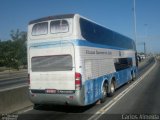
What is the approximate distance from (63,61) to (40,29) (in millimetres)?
1673

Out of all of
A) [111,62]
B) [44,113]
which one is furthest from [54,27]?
[111,62]

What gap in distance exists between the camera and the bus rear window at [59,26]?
11.4m

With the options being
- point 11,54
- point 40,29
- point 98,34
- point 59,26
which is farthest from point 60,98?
point 11,54

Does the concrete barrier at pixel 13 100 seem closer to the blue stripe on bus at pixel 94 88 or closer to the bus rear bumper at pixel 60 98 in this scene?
the bus rear bumper at pixel 60 98

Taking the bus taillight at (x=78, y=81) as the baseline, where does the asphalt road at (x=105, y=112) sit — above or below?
below

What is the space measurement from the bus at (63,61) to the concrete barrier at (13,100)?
625mm

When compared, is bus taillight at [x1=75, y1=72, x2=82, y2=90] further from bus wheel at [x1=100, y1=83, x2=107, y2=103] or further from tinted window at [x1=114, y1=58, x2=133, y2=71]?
tinted window at [x1=114, y1=58, x2=133, y2=71]

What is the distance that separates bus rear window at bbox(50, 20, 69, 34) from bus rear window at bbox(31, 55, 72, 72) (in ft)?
3.20

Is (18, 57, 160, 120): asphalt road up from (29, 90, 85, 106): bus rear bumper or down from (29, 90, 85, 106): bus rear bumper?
down

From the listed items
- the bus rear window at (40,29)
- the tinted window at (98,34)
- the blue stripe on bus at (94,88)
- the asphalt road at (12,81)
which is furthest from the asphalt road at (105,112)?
the asphalt road at (12,81)

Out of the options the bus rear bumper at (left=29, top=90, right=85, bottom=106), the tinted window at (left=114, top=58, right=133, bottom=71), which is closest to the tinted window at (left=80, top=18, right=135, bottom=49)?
the tinted window at (left=114, top=58, right=133, bottom=71)

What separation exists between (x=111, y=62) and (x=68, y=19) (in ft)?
17.1

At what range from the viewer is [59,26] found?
11547mm

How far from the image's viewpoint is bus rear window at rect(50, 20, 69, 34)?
11.4 meters
